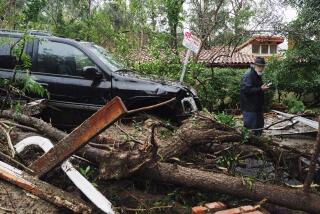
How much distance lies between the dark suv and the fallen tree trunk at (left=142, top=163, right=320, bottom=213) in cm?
276

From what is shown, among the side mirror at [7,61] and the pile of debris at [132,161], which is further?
the side mirror at [7,61]

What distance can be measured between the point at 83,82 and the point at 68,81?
27 cm

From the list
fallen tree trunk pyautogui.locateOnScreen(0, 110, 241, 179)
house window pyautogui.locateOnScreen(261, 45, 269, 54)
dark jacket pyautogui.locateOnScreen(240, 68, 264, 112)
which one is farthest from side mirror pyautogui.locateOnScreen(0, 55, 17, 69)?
house window pyautogui.locateOnScreen(261, 45, 269, 54)

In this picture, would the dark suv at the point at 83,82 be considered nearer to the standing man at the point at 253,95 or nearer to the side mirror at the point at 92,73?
the side mirror at the point at 92,73

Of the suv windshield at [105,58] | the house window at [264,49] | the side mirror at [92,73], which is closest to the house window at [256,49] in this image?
the house window at [264,49]

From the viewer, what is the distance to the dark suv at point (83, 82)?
7.34m

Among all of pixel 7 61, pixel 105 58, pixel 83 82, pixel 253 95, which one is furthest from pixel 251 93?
pixel 7 61

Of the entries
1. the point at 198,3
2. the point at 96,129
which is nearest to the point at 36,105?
the point at 96,129

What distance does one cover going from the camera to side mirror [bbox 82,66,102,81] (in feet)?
24.1

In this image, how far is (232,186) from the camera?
438cm

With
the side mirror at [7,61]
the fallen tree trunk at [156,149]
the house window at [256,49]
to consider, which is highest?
the house window at [256,49]

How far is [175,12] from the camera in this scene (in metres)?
15.3

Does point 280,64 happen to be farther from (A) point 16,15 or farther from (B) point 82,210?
(B) point 82,210

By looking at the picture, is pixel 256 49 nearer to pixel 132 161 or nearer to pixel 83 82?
pixel 83 82
